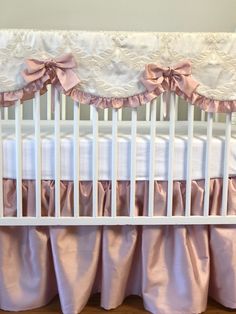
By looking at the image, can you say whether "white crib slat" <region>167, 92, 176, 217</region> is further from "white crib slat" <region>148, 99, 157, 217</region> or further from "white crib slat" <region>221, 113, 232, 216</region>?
"white crib slat" <region>221, 113, 232, 216</region>

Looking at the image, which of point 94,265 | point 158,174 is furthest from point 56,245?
point 158,174

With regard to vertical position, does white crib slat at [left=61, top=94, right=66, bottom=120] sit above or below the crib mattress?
above

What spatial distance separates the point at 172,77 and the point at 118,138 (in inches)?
9.9

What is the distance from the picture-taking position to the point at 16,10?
7.00 ft

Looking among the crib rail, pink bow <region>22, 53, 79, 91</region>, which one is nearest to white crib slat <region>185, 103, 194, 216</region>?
the crib rail

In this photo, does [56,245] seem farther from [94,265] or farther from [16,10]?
[16,10]

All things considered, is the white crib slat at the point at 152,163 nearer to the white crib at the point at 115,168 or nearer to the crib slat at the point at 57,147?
the white crib at the point at 115,168

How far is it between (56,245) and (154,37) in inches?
27.5

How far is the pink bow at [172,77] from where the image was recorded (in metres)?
1.38

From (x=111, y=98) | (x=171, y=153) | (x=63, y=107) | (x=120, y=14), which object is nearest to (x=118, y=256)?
(x=171, y=153)

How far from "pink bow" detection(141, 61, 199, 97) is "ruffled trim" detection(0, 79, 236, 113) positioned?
0.02 meters

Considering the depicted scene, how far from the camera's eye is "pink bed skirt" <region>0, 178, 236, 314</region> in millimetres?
1518

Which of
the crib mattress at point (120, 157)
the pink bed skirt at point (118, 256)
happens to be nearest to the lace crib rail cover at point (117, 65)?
the crib mattress at point (120, 157)

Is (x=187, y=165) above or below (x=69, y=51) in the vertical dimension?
below
